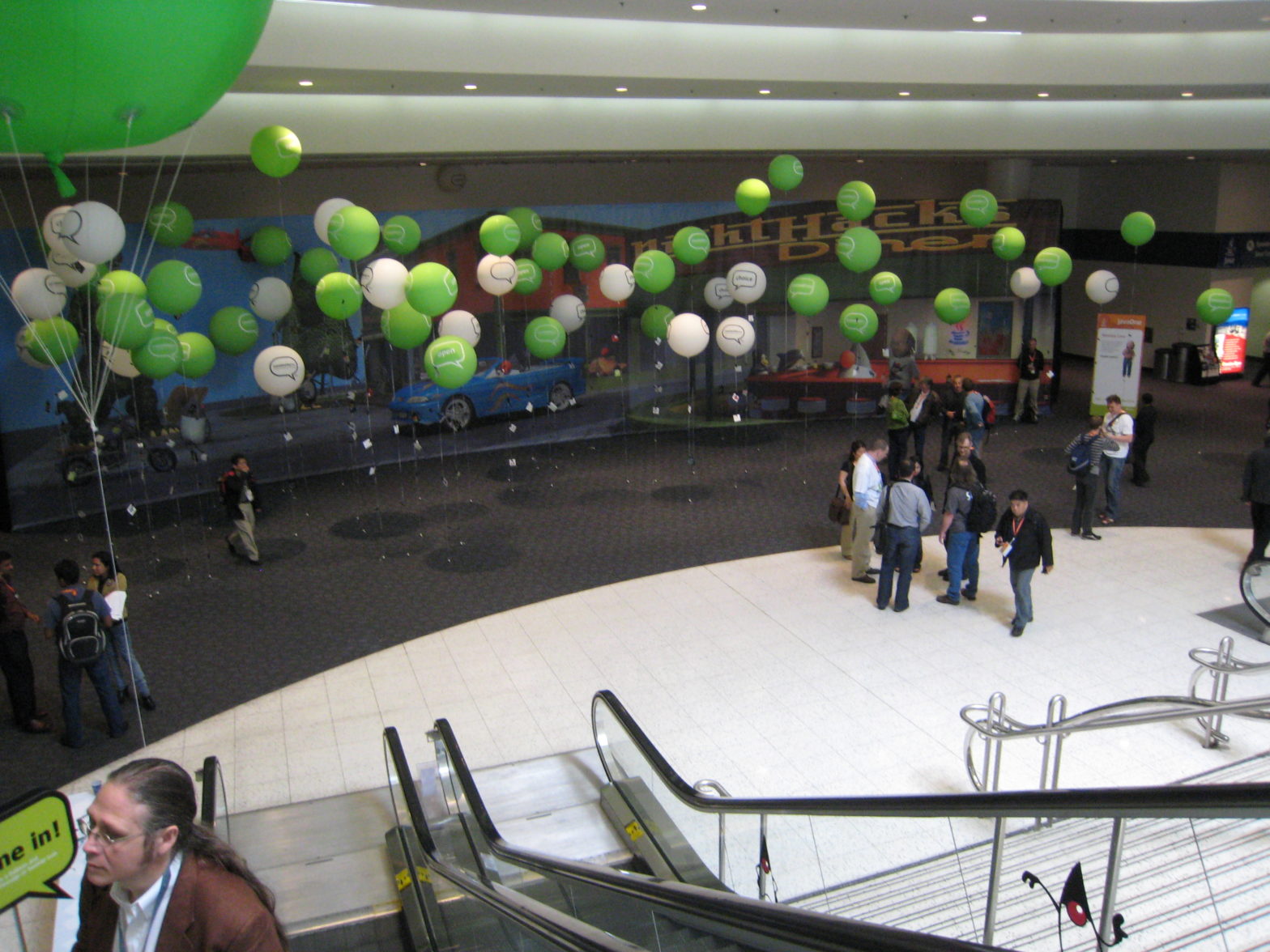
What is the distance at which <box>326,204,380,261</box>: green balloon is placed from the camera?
9.35 metres

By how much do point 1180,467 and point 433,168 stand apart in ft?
34.5

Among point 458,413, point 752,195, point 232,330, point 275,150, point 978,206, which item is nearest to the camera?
point 275,150

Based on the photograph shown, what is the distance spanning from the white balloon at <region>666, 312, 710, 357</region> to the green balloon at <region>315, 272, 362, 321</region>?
3652 mm

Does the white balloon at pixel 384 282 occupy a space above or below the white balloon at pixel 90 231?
below

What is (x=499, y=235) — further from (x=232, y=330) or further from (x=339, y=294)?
(x=232, y=330)

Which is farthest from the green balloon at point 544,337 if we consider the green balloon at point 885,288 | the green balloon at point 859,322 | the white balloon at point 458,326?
the green balloon at point 885,288

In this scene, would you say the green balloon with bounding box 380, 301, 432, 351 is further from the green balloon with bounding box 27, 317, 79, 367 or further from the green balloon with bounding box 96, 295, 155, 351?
the green balloon with bounding box 27, 317, 79, 367

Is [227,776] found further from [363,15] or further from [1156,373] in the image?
[1156,373]

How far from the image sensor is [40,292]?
8.84m

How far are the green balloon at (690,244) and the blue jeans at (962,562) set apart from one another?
522cm

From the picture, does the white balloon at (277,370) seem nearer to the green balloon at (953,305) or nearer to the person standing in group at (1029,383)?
the green balloon at (953,305)

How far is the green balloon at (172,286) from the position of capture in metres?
9.15

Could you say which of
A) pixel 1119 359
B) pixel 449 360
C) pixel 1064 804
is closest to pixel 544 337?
pixel 449 360

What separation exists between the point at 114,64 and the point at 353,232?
5372mm
